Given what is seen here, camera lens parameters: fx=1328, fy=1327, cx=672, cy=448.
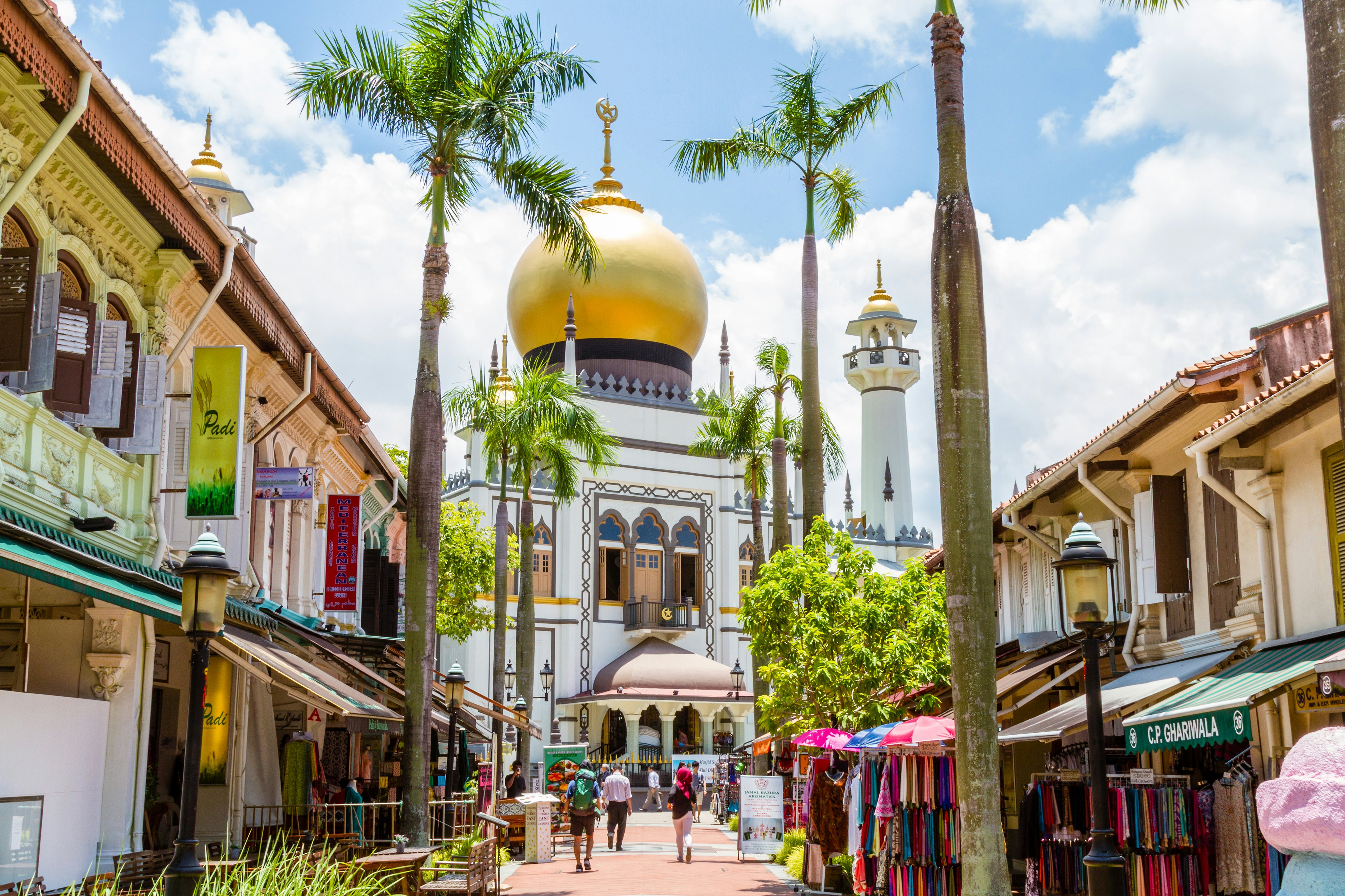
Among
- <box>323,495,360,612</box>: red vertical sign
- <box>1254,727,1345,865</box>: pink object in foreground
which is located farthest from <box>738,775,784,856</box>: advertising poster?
<box>1254,727,1345,865</box>: pink object in foreground

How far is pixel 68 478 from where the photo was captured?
40.7 ft

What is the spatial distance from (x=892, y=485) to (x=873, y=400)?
4.42m

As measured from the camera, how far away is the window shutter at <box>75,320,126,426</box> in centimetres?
1241

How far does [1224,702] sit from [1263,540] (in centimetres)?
297

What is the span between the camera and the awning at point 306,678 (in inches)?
510

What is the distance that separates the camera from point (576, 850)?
64.3ft

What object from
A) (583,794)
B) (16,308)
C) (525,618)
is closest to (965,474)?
(16,308)

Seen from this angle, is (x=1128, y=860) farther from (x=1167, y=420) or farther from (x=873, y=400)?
(x=873, y=400)

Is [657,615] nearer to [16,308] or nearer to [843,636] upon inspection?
[843,636]

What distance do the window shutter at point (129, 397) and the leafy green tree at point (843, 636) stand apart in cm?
984

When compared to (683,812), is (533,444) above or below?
above

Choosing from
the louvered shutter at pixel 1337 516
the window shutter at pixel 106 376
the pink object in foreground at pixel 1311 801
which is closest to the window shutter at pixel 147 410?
the window shutter at pixel 106 376

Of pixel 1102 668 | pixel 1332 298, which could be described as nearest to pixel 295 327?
pixel 1102 668

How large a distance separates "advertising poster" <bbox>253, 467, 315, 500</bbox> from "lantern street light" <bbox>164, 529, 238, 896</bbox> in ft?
26.0
